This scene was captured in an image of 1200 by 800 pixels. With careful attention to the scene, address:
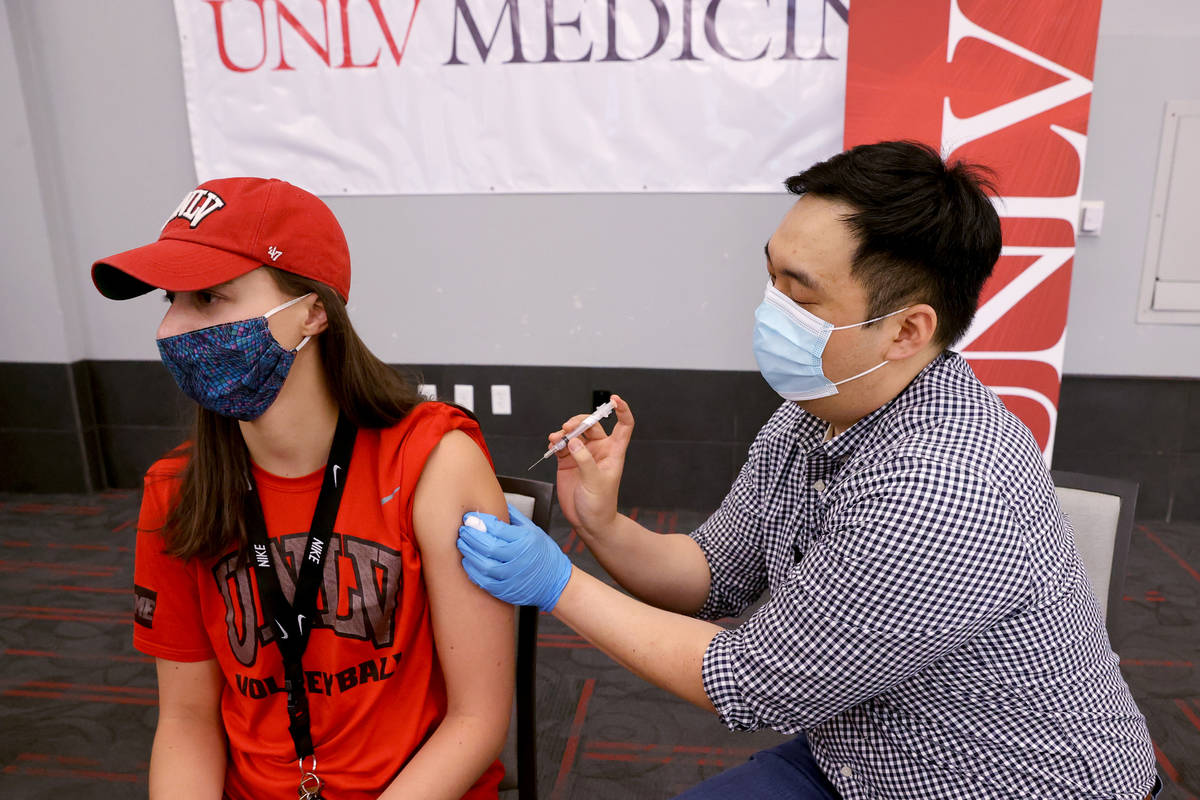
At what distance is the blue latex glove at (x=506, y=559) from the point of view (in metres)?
1.00

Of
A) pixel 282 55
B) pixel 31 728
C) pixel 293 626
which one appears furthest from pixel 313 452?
pixel 282 55

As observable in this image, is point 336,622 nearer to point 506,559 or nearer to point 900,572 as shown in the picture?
point 506,559

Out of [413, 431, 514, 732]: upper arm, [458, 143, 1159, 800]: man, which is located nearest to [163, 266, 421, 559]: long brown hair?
[413, 431, 514, 732]: upper arm

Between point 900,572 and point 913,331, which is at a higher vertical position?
point 913,331

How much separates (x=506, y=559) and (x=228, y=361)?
43 centimetres

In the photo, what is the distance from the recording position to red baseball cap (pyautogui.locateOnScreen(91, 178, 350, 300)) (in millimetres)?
930

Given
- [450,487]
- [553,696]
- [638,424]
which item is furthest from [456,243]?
[450,487]

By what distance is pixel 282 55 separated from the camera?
2863mm

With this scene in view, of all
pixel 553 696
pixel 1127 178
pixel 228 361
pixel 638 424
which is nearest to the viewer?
pixel 228 361

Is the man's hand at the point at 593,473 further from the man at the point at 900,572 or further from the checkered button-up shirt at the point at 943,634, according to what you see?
the checkered button-up shirt at the point at 943,634

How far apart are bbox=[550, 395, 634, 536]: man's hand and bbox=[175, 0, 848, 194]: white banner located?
5.88 feet

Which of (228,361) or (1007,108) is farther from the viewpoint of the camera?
(1007,108)

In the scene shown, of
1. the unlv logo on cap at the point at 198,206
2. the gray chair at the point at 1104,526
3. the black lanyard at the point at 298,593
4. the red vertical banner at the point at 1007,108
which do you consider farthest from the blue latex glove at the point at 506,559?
the red vertical banner at the point at 1007,108

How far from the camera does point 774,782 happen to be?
1.16m
